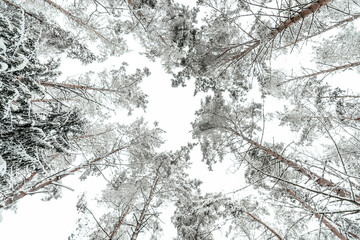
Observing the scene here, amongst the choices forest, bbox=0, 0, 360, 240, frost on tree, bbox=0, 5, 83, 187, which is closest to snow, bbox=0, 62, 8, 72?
frost on tree, bbox=0, 5, 83, 187

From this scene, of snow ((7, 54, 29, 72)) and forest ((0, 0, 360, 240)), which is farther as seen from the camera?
forest ((0, 0, 360, 240))

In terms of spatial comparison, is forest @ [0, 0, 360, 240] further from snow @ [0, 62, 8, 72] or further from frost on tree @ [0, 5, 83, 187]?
snow @ [0, 62, 8, 72]

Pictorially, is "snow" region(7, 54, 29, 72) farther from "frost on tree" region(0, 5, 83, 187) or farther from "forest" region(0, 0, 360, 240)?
"forest" region(0, 0, 360, 240)

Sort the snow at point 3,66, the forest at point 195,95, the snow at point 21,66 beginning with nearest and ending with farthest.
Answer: the snow at point 3,66 < the snow at point 21,66 < the forest at point 195,95

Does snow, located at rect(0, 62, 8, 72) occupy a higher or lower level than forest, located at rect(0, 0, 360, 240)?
lower

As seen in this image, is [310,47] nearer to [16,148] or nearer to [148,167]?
[148,167]

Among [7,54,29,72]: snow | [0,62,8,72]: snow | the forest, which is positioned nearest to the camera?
[0,62,8,72]: snow

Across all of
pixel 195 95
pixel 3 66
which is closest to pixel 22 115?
pixel 3 66

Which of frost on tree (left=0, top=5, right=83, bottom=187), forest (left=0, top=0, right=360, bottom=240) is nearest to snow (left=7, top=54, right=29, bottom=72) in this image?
frost on tree (left=0, top=5, right=83, bottom=187)

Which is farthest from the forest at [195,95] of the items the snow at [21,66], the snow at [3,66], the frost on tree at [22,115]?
the snow at [3,66]

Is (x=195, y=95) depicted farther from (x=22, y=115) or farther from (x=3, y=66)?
(x=3, y=66)

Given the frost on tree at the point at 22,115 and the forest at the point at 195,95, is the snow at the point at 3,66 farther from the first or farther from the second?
the forest at the point at 195,95

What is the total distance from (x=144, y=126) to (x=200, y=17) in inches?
187

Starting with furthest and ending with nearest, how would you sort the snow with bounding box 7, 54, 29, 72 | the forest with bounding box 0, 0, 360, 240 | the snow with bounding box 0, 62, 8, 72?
the forest with bounding box 0, 0, 360, 240 < the snow with bounding box 7, 54, 29, 72 < the snow with bounding box 0, 62, 8, 72
